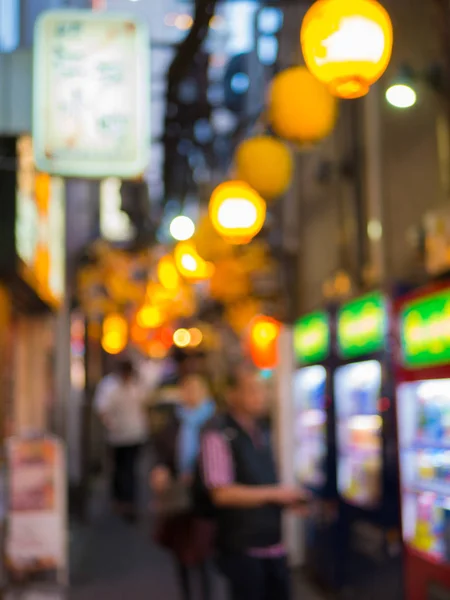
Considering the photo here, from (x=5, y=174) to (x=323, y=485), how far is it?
399 cm

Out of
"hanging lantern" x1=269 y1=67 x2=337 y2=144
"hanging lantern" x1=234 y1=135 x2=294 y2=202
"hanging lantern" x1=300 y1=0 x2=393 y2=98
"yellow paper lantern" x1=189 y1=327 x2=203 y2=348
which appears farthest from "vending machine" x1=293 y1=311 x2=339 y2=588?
"yellow paper lantern" x1=189 y1=327 x2=203 y2=348

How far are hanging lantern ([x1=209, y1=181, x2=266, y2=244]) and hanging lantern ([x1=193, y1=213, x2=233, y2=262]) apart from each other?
4.16ft

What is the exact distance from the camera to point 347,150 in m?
8.98

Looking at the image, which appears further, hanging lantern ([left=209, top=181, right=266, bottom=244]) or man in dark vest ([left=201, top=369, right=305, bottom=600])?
hanging lantern ([left=209, top=181, right=266, bottom=244])

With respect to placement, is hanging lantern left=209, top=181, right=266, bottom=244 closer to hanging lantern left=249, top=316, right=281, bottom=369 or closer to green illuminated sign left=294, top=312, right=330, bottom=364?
green illuminated sign left=294, top=312, right=330, bottom=364

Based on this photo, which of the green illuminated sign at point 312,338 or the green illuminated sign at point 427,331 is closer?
the green illuminated sign at point 427,331

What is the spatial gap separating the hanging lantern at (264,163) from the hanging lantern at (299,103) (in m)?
0.86

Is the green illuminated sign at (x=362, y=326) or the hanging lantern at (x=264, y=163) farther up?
the hanging lantern at (x=264, y=163)

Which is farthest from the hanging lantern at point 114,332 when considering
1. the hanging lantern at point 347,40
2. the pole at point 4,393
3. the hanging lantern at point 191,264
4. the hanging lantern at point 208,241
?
the hanging lantern at point 347,40

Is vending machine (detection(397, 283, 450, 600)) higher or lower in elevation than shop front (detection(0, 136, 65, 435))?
lower

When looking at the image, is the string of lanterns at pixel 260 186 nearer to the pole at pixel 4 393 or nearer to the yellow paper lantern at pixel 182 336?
the pole at pixel 4 393

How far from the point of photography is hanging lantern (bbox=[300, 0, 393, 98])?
4.47 meters

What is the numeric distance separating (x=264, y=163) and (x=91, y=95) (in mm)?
1356

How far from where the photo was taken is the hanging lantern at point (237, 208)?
755 cm
